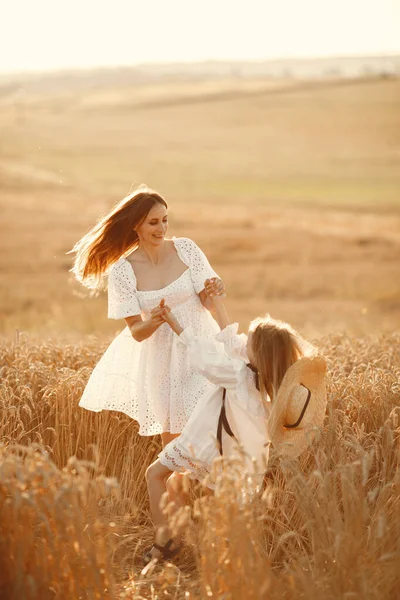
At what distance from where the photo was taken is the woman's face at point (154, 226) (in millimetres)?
5414

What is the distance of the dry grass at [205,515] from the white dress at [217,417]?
228 millimetres

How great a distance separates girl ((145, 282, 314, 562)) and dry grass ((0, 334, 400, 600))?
227mm

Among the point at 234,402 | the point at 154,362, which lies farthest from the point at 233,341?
the point at 154,362

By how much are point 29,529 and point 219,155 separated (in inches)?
2589

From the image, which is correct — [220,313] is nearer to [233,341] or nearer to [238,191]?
[233,341]

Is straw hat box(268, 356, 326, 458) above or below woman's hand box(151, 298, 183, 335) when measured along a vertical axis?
below

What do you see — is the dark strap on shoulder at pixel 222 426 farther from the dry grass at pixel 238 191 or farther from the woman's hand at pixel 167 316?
the dry grass at pixel 238 191

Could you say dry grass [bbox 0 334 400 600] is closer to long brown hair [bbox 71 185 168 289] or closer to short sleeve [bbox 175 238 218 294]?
long brown hair [bbox 71 185 168 289]

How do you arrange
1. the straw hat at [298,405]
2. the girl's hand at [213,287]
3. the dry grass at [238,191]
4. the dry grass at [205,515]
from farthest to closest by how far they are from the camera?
the dry grass at [238,191]
the girl's hand at [213,287]
the straw hat at [298,405]
the dry grass at [205,515]

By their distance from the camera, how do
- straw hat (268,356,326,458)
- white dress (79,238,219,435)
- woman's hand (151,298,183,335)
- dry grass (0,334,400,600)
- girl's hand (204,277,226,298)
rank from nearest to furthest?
dry grass (0,334,400,600) < straw hat (268,356,326,458) < woman's hand (151,298,183,335) < white dress (79,238,219,435) < girl's hand (204,277,226,298)

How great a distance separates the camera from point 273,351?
175 inches

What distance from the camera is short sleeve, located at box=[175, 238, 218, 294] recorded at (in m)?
5.48

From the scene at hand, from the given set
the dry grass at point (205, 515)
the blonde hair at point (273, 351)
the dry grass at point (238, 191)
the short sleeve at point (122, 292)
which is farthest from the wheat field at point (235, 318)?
the short sleeve at point (122, 292)

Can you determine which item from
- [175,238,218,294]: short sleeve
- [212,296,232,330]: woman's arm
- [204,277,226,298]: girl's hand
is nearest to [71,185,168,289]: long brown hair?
[175,238,218,294]: short sleeve
